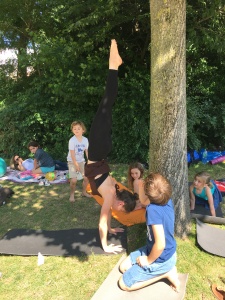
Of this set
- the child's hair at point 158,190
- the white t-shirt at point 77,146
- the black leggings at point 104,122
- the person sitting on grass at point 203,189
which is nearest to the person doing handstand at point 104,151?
the black leggings at point 104,122

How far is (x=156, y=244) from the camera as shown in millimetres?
2879

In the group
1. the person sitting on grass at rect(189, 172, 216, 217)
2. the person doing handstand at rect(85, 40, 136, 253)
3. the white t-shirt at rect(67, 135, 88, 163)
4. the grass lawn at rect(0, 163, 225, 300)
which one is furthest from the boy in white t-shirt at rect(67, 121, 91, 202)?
the person sitting on grass at rect(189, 172, 216, 217)

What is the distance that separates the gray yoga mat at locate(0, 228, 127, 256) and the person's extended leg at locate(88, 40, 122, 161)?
1.43 meters

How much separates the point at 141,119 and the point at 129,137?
70cm

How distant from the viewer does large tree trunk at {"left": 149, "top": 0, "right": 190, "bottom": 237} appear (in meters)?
3.53

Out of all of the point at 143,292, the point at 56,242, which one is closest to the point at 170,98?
the point at 143,292

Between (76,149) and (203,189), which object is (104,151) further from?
(203,189)

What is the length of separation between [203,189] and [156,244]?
2.48 m

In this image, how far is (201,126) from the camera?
8906 mm

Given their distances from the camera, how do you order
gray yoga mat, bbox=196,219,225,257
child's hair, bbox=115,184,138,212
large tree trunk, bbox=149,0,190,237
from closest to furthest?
1. large tree trunk, bbox=149,0,190,237
2. gray yoga mat, bbox=196,219,225,257
3. child's hair, bbox=115,184,138,212

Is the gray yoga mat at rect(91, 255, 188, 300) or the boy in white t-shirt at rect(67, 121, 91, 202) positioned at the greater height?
the boy in white t-shirt at rect(67, 121, 91, 202)

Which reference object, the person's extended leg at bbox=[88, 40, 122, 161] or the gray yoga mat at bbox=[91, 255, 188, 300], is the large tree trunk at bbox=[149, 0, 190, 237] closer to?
the person's extended leg at bbox=[88, 40, 122, 161]

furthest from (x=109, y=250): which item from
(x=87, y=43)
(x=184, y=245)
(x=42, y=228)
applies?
(x=87, y=43)

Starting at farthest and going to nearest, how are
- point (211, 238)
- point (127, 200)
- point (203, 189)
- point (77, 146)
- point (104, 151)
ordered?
point (77, 146)
point (203, 189)
point (127, 200)
point (211, 238)
point (104, 151)
